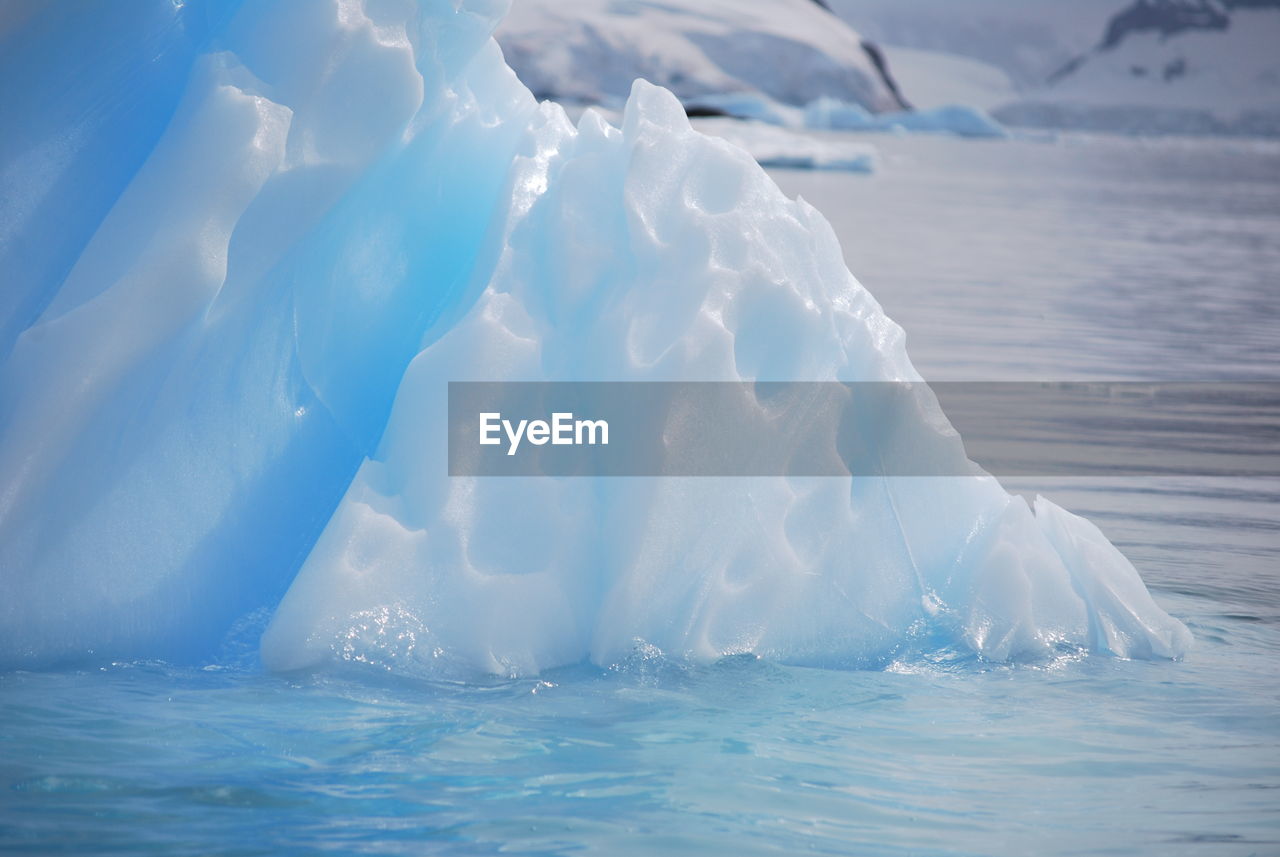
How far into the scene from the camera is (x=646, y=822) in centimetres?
328

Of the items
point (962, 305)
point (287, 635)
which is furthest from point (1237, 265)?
point (287, 635)

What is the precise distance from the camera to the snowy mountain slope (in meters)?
63.2

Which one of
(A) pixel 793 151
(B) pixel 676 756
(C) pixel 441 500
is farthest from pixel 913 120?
(B) pixel 676 756

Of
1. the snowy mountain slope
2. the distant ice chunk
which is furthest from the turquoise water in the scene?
the snowy mountain slope

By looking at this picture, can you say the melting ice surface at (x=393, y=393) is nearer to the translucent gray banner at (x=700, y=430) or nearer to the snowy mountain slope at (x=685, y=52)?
the translucent gray banner at (x=700, y=430)

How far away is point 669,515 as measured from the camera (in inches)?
166

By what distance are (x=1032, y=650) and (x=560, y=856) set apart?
192cm

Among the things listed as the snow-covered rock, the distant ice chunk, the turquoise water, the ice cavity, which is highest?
the snow-covered rock

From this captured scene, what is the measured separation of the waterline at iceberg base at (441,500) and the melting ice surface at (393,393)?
10 mm

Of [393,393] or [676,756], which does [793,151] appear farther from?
[676,756]

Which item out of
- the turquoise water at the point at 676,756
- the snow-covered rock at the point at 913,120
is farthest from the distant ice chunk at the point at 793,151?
the turquoise water at the point at 676,756

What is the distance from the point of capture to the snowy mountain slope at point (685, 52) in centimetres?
6325

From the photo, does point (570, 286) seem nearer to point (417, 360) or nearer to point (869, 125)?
point (417, 360)

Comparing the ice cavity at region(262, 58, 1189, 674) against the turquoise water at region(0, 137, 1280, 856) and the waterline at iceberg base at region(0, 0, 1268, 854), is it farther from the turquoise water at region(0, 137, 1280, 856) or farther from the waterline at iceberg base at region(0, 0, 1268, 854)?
the turquoise water at region(0, 137, 1280, 856)
